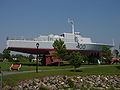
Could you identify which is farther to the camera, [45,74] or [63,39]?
[63,39]

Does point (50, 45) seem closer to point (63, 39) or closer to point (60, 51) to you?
point (63, 39)

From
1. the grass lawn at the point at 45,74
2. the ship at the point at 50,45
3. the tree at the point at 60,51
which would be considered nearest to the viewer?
the grass lawn at the point at 45,74

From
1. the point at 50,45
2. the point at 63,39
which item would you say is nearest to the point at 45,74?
the point at 50,45

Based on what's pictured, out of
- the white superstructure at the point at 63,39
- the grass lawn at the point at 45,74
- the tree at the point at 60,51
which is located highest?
the white superstructure at the point at 63,39

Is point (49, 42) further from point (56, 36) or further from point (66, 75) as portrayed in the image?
point (66, 75)

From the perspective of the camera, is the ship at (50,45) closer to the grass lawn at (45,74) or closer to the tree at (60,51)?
the tree at (60,51)

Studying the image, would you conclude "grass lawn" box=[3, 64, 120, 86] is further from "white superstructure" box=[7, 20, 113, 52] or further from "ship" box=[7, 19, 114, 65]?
"white superstructure" box=[7, 20, 113, 52]

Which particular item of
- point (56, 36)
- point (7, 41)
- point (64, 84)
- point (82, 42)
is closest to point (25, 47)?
point (7, 41)

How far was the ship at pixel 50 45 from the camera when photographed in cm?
6391

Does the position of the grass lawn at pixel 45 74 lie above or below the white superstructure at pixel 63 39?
below

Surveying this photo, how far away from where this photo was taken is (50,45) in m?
67.2

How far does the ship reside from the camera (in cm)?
6391

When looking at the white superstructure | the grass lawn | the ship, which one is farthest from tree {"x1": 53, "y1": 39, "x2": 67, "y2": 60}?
the grass lawn

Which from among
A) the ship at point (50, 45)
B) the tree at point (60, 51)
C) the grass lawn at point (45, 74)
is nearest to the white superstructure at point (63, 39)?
the ship at point (50, 45)
